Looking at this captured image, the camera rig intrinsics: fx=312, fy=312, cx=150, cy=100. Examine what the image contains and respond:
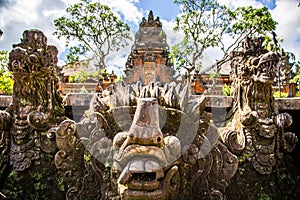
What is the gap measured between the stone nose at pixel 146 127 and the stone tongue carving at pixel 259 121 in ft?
3.42

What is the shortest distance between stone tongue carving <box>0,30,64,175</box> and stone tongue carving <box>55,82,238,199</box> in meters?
0.39

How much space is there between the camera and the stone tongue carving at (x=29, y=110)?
3.09 metres

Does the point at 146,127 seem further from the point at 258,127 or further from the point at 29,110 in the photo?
the point at 29,110

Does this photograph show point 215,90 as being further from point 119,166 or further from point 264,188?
point 119,166

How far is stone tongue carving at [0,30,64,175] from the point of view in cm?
309

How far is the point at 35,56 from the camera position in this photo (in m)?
3.11

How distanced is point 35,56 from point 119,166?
161 centimetres

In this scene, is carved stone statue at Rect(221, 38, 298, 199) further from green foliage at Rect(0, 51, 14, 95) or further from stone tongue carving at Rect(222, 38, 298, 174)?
green foliage at Rect(0, 51, 14, 95)

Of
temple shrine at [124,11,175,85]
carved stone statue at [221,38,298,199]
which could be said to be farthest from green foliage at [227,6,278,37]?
carved stone statue at [221,38,298,199]

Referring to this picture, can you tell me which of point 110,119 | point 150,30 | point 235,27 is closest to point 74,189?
point 110,119

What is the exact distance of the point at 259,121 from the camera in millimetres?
3078

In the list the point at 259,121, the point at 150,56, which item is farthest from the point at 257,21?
the point at 259,121

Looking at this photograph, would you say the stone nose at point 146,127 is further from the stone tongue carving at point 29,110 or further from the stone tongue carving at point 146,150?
the stone tongue carving at point 29,110

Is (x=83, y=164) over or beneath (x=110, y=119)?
beneath
